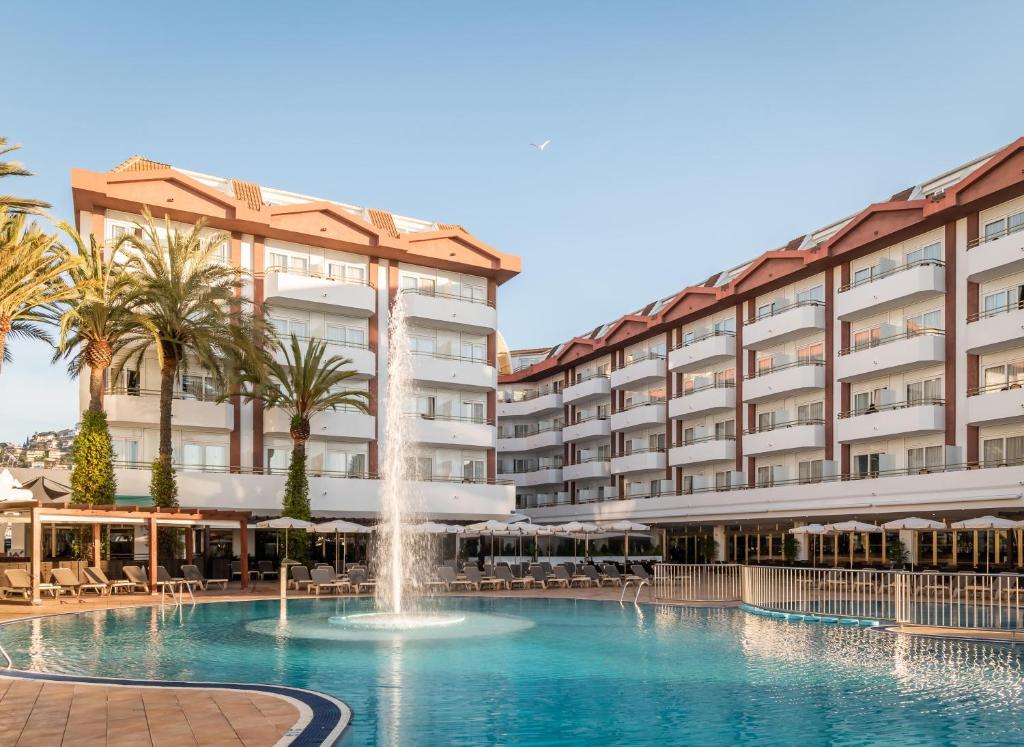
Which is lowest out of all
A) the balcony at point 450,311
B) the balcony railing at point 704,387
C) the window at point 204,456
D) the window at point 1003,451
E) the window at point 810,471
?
the window at point 810,471

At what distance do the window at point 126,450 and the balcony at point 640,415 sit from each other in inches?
1252

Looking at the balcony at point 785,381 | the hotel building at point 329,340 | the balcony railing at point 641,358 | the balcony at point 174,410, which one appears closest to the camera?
the balcony at point 174,410

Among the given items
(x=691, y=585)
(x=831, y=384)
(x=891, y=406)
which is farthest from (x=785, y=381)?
(x=691, y=585)

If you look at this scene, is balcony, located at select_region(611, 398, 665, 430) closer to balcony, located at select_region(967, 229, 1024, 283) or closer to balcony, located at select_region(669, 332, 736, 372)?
balcony, located at select_region(669, 332, 736, 372)

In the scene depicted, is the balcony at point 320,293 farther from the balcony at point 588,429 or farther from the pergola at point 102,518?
the balcony at point 588,429

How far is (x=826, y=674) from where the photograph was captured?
54.6ft

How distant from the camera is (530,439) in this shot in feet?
250

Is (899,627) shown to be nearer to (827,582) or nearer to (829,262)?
(827,582)

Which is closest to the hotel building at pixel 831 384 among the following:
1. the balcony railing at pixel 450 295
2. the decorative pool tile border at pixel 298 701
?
the balcony railing at pixel 450 295

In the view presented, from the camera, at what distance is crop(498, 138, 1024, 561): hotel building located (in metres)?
40.5

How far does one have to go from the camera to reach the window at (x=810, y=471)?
49866mm

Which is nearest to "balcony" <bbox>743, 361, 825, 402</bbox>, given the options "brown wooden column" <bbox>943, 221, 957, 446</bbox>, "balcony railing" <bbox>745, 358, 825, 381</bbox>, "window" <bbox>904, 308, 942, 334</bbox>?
"balcony railing" <bbox>745, 358, 825, 381</bbox>

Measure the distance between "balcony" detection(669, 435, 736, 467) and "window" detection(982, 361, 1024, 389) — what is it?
1671 cm

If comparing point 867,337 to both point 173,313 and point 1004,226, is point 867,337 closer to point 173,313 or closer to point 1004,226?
point 1004,226
